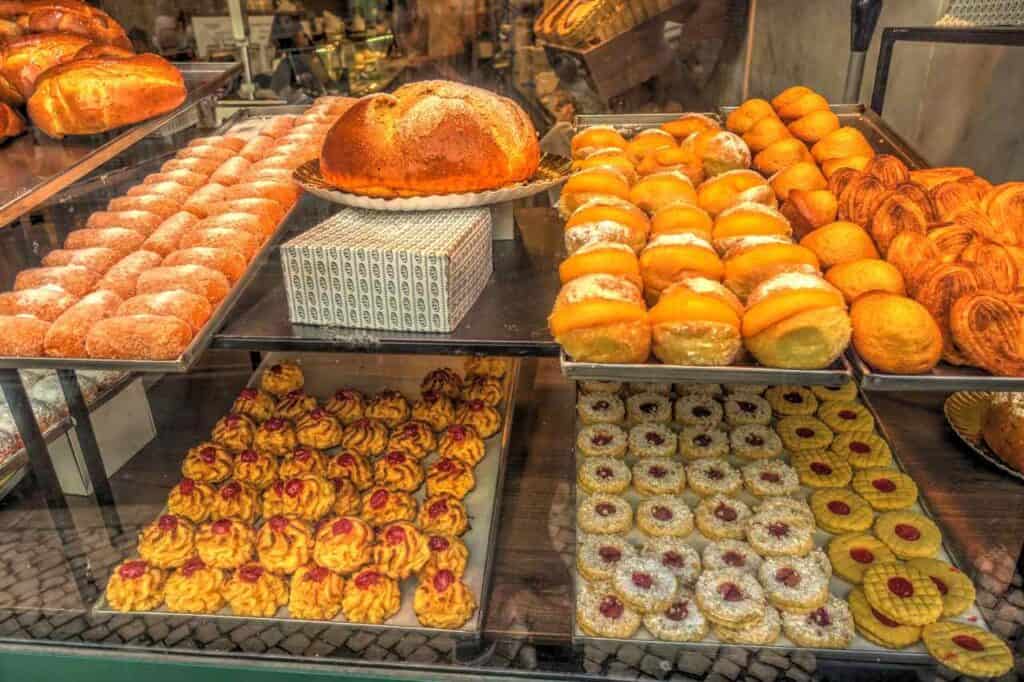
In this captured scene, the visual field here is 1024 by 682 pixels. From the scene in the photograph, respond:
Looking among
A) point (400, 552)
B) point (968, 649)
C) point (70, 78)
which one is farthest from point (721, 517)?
point (70, 78)

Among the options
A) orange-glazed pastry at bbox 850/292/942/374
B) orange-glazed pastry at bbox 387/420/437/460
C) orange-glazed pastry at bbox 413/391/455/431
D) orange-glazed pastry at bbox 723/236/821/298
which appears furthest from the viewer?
orange-glazed pastry at bbox 413/391/455/431

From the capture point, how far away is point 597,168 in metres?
1.81

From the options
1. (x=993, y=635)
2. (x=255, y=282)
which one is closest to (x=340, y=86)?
(x=255, y=282)

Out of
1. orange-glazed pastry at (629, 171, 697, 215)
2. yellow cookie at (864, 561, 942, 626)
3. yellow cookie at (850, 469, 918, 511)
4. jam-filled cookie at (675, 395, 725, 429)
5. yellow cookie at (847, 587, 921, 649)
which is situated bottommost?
yellow cookie at (847, 587, 921, 649)

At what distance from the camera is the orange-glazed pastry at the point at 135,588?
178 cm

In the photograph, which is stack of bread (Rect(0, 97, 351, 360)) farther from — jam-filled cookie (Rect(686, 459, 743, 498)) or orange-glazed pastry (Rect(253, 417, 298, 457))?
jam-filled cookie (Rect(686, 459, 743, 498))

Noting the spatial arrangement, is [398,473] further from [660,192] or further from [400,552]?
[660,192]

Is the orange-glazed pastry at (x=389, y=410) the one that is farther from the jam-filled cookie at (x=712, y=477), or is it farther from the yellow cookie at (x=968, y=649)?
the yellow cookie at (x=968, y=649)

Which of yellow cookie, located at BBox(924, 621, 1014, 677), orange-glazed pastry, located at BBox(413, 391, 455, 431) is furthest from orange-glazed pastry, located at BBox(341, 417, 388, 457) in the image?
yellow cookie, located at BBox(924, 621, 1014, 677)

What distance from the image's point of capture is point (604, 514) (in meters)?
1.90

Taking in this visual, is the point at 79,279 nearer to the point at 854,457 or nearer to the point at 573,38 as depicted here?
the point at 854,457

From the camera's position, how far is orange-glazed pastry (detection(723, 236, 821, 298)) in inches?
53.1

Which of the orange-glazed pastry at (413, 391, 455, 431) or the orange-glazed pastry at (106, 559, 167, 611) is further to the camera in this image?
the orange-glazed pastry at (413, 391, 455, 431)

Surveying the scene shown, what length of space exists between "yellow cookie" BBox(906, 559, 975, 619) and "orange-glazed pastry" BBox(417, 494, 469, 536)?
1079mm
